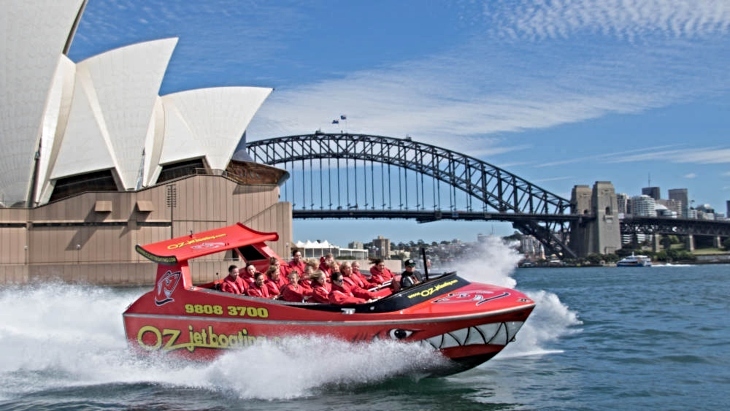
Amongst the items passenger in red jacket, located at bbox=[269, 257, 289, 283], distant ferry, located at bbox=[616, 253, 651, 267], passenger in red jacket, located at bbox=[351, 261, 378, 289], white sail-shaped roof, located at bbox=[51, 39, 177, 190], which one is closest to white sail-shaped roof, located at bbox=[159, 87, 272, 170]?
white sail-shaped roof, located at bbox=[51, 39, 177, 190]

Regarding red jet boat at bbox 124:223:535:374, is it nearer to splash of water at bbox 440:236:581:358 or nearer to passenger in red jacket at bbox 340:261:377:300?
passenger in red jacket at bbox 340:261:377:300

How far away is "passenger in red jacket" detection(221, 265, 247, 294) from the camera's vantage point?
39.6 ft

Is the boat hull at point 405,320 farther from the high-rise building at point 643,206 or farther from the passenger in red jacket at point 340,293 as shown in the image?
Result: the high-rise building at point 643,206

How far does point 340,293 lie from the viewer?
37.7ft

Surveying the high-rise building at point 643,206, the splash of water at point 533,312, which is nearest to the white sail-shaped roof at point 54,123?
the splash of water at point 533,312

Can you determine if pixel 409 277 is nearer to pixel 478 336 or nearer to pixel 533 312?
pixel 478 336

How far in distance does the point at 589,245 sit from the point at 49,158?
276 ft

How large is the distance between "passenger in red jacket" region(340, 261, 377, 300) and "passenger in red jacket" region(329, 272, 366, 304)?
0.41ft

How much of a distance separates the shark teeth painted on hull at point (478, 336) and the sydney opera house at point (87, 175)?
31.7 m

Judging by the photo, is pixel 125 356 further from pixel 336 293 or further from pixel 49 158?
pixel 49 158

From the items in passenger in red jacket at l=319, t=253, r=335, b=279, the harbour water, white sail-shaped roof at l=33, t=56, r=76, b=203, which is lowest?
the harbour water

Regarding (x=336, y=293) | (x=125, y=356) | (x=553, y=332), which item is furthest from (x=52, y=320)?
(x=553, y=332)

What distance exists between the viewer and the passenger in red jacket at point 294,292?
11.6 m

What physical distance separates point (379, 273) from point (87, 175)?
3342cm
